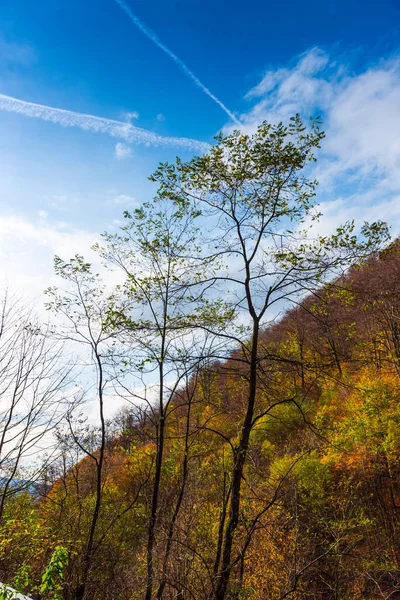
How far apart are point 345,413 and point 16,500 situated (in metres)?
21.5

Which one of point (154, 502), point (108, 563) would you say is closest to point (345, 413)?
point (108, 563)

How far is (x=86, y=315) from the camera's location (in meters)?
11.6

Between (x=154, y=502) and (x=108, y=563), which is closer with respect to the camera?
(x=154, y=502)

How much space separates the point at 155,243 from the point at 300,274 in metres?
4.92

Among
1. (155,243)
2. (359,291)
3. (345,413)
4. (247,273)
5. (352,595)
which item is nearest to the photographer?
(359,291)

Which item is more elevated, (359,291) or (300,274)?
(300,274)

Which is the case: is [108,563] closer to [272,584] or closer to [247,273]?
[272,584]

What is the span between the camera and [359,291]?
547cm

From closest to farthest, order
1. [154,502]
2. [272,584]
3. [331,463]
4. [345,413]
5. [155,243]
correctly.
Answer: [154,502] < [155,243] < [272,584] < [331,463] < [345,413]

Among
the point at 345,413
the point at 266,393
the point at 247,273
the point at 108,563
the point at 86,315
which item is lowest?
the point at 345,413

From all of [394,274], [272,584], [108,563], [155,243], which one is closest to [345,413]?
[394,274]

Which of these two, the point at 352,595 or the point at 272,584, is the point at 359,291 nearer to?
the point at 272,584

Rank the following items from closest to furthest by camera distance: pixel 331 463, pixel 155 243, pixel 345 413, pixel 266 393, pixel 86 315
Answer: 1. pixel 266 393
2. pixel 155 243
3. pixel 86 315
4. pixel 331 463
5. pixel 345 413

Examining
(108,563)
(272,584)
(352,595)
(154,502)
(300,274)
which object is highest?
(300,274)
